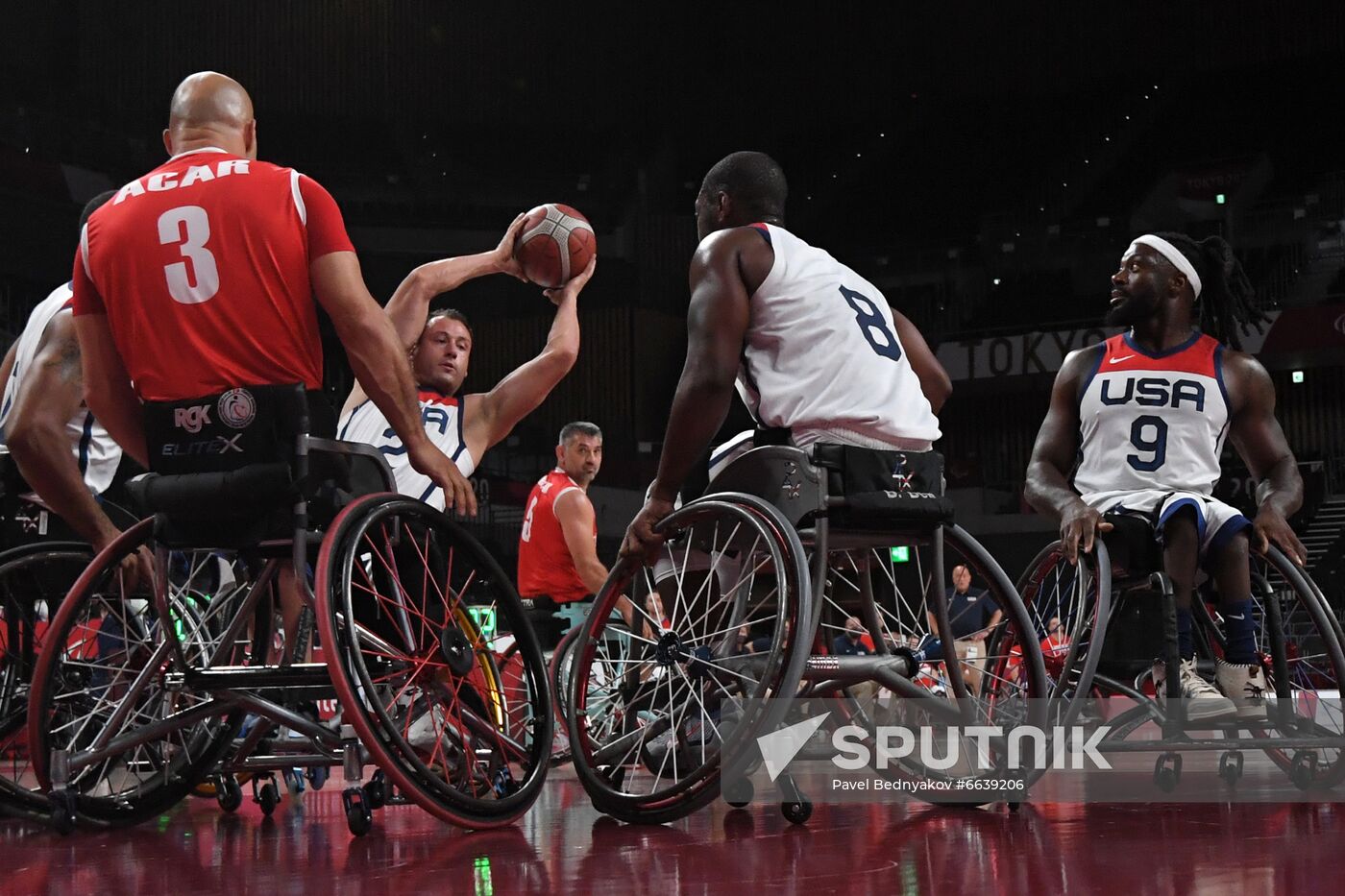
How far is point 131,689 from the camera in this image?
8.24 ft

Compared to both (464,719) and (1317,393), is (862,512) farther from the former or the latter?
(1317,393)

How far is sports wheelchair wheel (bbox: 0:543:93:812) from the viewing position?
284 cm

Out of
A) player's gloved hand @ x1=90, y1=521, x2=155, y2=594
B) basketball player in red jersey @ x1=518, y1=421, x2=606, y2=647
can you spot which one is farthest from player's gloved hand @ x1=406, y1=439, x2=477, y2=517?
basketball player in red jersey @ x1=518, y1=421, x2=606, y2=647

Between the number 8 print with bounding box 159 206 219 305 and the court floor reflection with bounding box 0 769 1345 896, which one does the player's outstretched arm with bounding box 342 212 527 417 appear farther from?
the court floor reflection with bounding box 0 769 1345 896

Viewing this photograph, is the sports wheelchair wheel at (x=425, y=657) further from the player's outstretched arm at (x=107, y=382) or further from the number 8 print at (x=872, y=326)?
the number 8 print at (x=872, y=326)

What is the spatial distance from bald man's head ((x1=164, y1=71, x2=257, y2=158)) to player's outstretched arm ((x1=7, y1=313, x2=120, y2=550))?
1.95ft

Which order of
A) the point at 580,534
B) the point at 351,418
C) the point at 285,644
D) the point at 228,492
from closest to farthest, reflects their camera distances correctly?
the point at 228,492, the point at 285,644, the point at 351,418, the point at 580,534

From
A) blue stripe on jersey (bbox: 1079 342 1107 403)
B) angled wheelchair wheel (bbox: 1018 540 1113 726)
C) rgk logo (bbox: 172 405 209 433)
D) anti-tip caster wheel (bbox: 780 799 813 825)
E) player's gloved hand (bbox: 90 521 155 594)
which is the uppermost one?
blue stripe on jersey (bbox: 1079 342 1107 403)

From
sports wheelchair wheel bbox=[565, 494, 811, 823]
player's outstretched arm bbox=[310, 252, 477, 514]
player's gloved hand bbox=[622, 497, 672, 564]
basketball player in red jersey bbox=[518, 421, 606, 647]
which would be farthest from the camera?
basketball player in red jersey bbox=[518, 421, 606, 647]

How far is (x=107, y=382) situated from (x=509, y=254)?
1250 millimetres

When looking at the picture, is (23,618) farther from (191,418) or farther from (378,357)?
(378,357)

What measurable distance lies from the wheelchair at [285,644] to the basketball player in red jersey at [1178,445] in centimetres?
148

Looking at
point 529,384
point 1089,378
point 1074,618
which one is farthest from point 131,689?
point 1089,378

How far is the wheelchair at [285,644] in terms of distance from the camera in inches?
89.8
